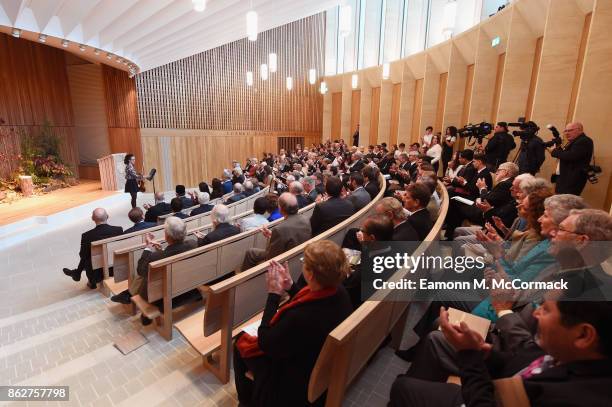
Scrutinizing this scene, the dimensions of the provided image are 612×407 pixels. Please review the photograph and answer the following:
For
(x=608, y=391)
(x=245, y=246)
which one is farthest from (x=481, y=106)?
(x=608, y=391)

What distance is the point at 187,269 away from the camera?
2715 mm

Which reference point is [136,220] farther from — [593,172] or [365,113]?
[365,113]

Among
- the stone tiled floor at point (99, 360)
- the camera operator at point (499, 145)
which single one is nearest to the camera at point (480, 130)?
the camera operator at point (499, 145)

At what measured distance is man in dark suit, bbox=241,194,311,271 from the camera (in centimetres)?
293

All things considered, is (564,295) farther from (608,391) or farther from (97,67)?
(97,67)

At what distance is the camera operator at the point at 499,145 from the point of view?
518 cm

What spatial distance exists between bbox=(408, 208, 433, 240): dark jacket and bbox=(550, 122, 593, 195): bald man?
2277 millimetres

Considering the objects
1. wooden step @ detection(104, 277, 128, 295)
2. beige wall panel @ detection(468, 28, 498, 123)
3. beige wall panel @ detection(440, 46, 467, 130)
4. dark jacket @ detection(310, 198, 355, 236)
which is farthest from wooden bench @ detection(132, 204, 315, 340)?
beige wall panel @ detection(440, 46, 467, 130)

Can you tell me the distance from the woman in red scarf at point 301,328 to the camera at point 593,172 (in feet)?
12.7

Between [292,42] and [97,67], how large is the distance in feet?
27.3

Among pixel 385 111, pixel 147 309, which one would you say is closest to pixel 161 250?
pixel 147 309

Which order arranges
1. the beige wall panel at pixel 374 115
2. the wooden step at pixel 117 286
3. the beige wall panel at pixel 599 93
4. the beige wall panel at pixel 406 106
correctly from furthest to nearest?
the beige wall panel at pixel 374 115, the beige wall panel at pixel 406 106, the beige wall panel at pixel 599 93, the wooden step at pixel 117 286

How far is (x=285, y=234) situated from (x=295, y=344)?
1465 millimetres

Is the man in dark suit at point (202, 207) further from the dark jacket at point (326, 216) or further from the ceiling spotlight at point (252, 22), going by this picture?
the ceiling spotlight at point (252, 22)
